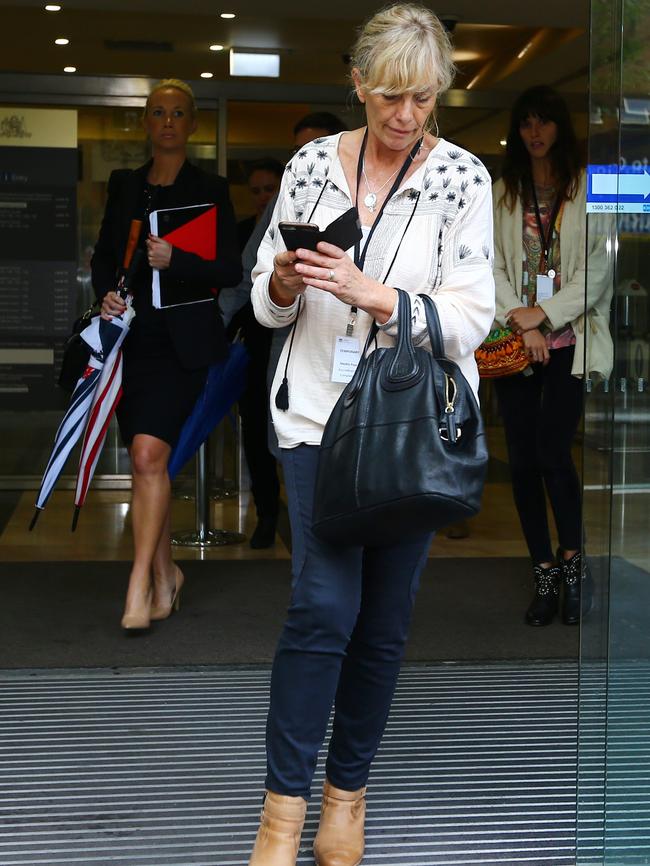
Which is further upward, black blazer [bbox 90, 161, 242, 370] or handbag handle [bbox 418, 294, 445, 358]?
black blazer [bbox 90, 161, 242, 370]

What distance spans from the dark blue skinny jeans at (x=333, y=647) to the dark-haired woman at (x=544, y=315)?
81.9 inches

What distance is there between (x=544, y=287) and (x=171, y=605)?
1777mm

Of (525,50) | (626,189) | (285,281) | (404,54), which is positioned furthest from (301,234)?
(525,50)

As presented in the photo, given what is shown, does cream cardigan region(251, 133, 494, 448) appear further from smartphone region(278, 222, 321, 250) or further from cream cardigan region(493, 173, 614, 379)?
cream cardigan region(493, 173, 614, 379)

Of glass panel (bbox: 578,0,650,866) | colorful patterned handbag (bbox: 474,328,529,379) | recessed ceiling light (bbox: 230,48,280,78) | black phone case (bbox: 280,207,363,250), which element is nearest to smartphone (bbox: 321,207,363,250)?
black phone case (bbox: 280,207,363,250)

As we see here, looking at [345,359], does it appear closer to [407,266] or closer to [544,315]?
[407,266]

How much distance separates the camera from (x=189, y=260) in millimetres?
4445

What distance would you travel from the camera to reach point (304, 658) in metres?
2.46

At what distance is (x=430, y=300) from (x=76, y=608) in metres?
2.73

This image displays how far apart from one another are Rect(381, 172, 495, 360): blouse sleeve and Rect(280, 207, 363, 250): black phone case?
0.21 meters

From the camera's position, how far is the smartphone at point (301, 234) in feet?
7.65

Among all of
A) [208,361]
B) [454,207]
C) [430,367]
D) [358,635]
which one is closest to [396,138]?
[454,207]

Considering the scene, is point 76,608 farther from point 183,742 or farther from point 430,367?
point 430,367

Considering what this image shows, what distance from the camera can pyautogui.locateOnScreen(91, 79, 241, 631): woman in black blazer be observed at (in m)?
4.43
